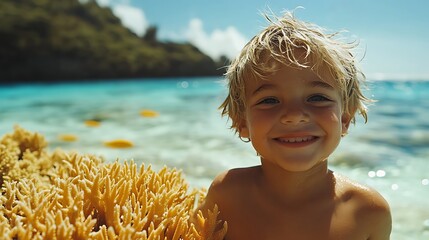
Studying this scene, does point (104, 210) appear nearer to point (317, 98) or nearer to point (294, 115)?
point (294, 115)

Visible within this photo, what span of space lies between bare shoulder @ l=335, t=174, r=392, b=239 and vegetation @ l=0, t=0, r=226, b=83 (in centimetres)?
2958

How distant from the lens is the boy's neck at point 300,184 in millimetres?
1845

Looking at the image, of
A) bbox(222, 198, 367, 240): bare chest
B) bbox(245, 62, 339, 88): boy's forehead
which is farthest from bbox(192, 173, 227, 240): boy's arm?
bbox(245, 62, 339, 88): boy's forehead

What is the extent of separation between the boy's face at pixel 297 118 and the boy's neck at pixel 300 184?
12 centimetres

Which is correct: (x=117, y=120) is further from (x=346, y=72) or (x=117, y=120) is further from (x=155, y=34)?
(x=155, y=34)

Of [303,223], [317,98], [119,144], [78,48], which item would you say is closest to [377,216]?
[303,223]

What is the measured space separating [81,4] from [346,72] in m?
62.0

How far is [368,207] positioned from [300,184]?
33 cm

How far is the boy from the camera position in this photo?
5.55 ft

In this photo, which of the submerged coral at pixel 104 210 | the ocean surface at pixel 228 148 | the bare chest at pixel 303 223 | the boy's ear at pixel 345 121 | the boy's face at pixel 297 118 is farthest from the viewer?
the ocean surface at pixel 228 148

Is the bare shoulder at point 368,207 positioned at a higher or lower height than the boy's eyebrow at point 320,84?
lower

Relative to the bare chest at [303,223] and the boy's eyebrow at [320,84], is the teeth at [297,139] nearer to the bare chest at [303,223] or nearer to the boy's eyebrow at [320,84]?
the boy's eyebrow at [320,84]

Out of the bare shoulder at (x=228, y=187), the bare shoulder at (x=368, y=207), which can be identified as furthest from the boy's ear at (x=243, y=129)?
the bare shoulder at (x=368, y=207)

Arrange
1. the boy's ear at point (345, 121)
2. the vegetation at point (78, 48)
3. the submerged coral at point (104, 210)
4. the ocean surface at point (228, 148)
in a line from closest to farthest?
the submerged coral at point (104, 210)
the boy's ear at point (345, 121)
the ocean surface at point (228, 148)
the vegetation at point (78, 48)
